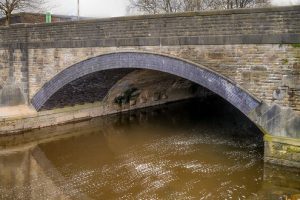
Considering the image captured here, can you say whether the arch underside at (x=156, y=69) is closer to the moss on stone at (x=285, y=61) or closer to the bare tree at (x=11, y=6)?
the moss on stone at (x=285, y=61)

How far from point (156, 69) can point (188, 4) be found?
58.3 feet

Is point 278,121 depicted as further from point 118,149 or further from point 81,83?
point 81,83

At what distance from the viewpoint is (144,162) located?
1185 centimetres

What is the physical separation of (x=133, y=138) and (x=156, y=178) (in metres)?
4.65

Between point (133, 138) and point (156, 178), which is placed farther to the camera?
point (133, 138)

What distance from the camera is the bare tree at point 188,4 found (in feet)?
81.4

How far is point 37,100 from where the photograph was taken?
1542 cm

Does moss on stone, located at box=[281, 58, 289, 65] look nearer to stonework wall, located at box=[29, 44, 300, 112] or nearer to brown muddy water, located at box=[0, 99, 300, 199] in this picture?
stonework wall, located at box=[29, 44, 300, 112]

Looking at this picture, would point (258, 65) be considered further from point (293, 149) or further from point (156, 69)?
point (156, 69)

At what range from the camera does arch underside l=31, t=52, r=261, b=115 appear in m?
10.2

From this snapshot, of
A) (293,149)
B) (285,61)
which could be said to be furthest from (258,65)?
(293,149)

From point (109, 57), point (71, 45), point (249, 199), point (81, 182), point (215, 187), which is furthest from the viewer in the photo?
point (71, 45)

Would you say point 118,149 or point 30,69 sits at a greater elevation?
point 30,69

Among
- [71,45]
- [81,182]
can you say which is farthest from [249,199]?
[71,45]
